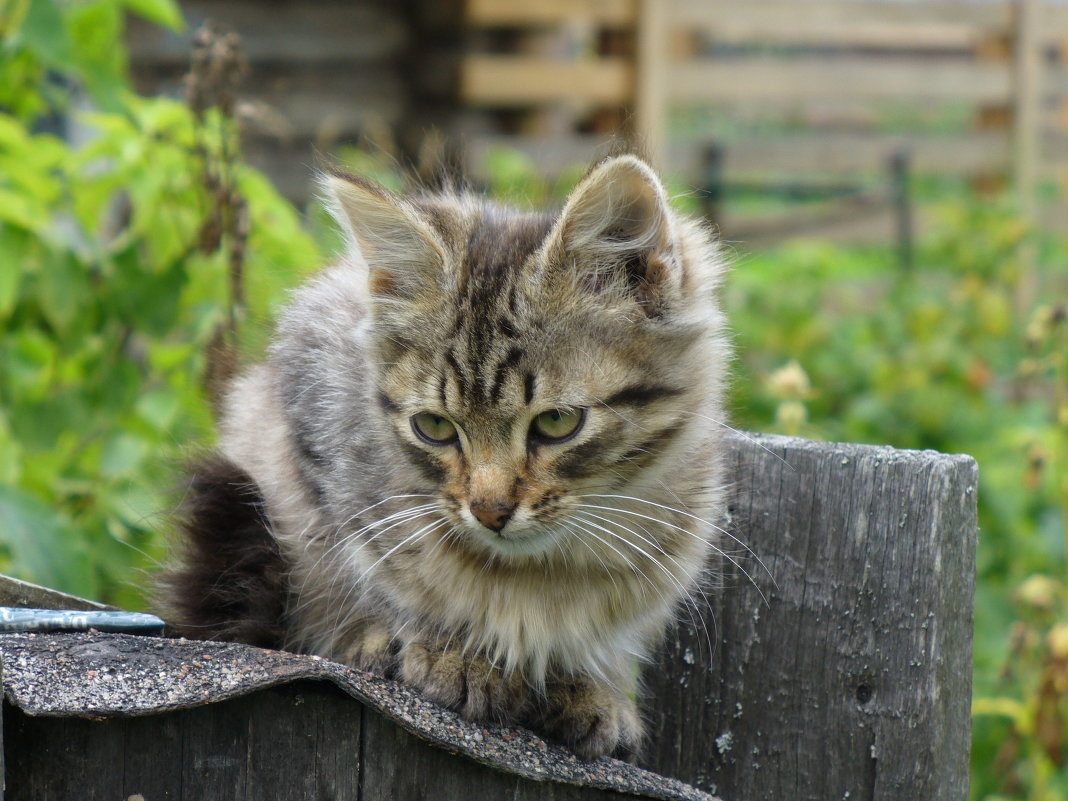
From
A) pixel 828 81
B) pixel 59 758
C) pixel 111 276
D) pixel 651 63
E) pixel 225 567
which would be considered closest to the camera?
pixel 59 758

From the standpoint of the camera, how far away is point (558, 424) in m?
2.34

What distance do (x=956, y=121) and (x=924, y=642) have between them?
48.7 feet

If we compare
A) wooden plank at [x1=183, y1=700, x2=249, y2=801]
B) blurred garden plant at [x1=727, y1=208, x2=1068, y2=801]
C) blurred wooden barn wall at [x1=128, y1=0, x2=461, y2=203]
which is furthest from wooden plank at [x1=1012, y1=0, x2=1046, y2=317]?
wooden plank at [x1=183, y1=700, x2=249, y2=801]

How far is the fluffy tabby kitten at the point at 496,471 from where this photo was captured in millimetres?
2342

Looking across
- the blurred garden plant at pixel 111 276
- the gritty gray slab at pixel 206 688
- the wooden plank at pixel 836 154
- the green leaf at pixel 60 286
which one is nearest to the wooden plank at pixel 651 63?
the wooden plank at pixel 836 154

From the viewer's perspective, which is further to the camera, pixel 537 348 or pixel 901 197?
pixel 901 197

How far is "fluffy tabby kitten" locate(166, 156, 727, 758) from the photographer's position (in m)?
2.34

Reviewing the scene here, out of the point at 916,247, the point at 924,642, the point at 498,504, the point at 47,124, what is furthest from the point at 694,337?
the point at 916,247

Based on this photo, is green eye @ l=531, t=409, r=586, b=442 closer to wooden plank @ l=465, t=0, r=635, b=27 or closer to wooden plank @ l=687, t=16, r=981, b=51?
wooden plank @ l=465, t=0, r=635, b=27

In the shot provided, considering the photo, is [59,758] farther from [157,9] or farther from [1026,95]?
[1026,95]

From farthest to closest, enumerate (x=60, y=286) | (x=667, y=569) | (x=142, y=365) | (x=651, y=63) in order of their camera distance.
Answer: (x=651, y=63)
(x=142, y=365)
(x=60, y=286)
(x=667, y=569)

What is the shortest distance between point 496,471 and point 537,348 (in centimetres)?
25

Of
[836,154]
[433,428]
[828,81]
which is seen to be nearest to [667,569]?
[433,428]

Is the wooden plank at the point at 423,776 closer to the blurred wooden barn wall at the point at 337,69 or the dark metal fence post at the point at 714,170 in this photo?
the blurred wooden barn wall at the point at 337,69
